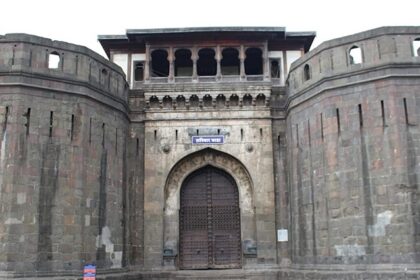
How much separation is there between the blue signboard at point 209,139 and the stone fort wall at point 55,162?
4096mm

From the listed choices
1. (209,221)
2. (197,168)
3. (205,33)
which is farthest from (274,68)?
(209,221)

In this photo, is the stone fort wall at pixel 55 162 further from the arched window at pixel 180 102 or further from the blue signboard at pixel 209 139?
the blue signboard at pixel 209 139

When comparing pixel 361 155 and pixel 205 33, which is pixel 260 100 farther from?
pixel 361 155

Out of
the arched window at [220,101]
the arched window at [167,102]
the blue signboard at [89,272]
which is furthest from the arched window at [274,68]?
the blue signboard at [89,272]

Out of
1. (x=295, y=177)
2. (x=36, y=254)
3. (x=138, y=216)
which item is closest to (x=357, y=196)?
(x=295, y=177)

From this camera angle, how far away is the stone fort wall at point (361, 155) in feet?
59.2

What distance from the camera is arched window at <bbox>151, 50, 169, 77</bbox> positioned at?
26.8 m

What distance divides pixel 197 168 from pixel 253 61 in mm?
7030

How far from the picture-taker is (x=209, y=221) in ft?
78.2

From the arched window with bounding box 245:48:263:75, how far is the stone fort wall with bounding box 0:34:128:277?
8.18 meters

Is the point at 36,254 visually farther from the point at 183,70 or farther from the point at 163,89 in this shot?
the point at 183,70

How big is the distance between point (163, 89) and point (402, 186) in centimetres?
1164

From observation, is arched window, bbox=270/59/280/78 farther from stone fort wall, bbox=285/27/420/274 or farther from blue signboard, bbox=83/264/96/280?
blue signboard, bbox=83/264/96/280

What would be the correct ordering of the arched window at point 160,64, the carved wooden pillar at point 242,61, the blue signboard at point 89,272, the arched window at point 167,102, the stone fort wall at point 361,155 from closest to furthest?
the stone fort wall at point 361,155 < the blue signboard at point 89,272 < the arched window at point 167,102 < the carved wooden pillar at point 242,61 < the arched window at point 160,64
